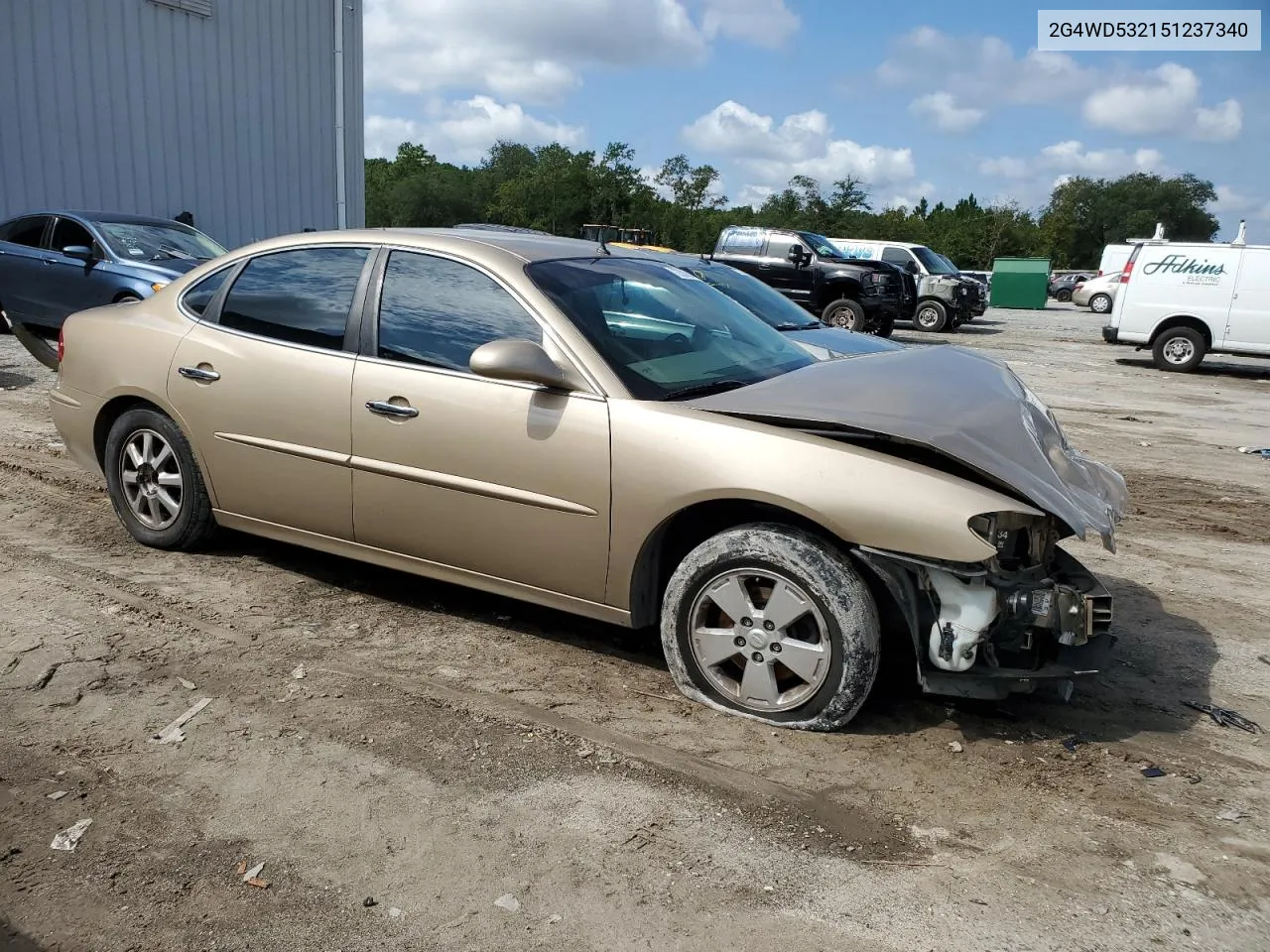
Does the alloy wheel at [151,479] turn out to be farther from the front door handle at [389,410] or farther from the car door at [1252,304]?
the car door at [1252,304]

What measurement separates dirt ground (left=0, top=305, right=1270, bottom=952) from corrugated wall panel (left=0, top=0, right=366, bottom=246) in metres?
14.6

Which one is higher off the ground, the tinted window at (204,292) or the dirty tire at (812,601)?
the tinted window at (204,292)

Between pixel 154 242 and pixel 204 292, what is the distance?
770 cm

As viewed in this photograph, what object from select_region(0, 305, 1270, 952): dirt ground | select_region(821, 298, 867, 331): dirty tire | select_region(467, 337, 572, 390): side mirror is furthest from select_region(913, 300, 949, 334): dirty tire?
select_region(467, 337, 572, 390): side mirror

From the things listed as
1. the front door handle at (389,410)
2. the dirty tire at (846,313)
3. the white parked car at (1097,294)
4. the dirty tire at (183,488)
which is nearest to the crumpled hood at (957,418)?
the front door handle at (389,410)

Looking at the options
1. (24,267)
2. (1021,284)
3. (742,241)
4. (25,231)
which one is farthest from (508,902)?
(1021,284)

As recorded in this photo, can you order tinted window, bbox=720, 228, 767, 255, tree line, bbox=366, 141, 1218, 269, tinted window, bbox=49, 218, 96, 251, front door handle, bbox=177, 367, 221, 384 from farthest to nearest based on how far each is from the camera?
tree line, bbox=366, 141, 1218, 269 → tinted window, bbox=720, 228, 767, 255 → tinted window, bbox=49, 218, 96, 251 → front door handle, bbox=177, 367, 221, 384

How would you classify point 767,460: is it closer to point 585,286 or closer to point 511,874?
point 585,286

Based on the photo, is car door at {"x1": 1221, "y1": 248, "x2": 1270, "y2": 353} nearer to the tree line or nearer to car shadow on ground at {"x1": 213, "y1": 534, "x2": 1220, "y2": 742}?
car shadow on ground at {"x1": 213, "y1": 534, "x2": 1220, "y2": 742}

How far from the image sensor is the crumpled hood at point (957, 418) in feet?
11.1

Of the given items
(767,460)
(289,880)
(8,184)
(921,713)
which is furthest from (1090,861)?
(8,184)

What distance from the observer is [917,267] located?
2395 cm

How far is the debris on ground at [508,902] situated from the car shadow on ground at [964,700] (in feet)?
4.60

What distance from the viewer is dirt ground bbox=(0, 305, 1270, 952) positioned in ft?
8.42
